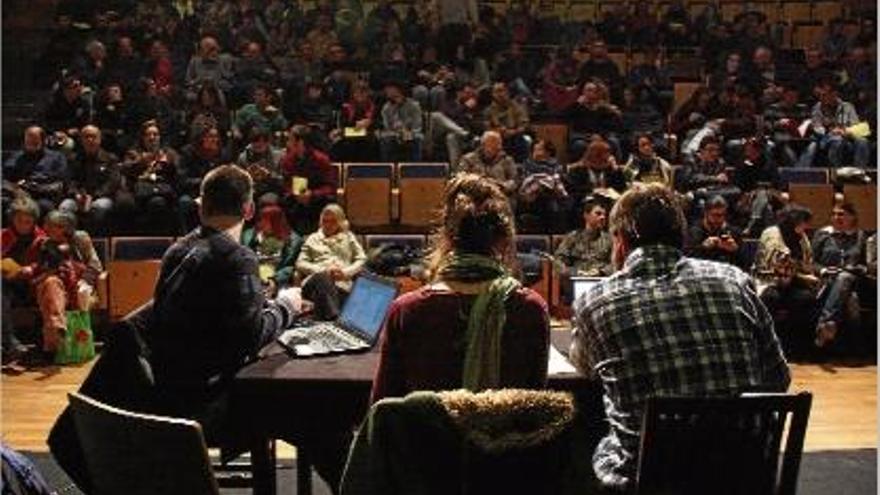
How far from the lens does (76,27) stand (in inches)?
482

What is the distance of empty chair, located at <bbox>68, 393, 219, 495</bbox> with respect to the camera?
7.80 feet

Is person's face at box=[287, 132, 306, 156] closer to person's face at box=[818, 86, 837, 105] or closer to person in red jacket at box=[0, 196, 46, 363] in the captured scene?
person in red jacket at box=[0, 196, 46, 363]

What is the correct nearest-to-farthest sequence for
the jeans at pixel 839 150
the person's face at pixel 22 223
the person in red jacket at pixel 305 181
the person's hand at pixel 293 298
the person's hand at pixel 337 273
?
the person's hand at pixel 293 298 → the person's hand at pixel 337 273 → the person's face at pixel 22 223 → the person in red jacket at pixel 305 181 → the jeans at pixel 839 150

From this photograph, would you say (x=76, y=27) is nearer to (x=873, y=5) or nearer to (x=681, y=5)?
(x=681, y=5)

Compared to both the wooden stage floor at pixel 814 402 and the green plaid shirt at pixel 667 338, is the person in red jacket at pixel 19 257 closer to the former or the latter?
the wooden stage floor at pixel 814 402

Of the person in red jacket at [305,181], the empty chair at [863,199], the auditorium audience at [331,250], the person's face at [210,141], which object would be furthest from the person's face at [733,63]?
the auditorium audience at [331,250]

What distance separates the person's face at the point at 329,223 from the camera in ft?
24.5

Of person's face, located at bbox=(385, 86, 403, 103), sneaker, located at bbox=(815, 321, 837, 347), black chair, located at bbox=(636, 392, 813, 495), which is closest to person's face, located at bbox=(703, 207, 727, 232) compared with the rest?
sneaker, located at bbox=(815, 321, 837, 347)

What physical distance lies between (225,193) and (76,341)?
406cm

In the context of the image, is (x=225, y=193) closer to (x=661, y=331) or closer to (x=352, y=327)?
(x=352, y=327)

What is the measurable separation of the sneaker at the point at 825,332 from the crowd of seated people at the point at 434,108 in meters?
0.05

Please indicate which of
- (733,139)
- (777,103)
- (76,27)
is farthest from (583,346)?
(76,27)

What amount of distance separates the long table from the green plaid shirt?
21 cm

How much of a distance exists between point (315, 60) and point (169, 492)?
31.7 feet
